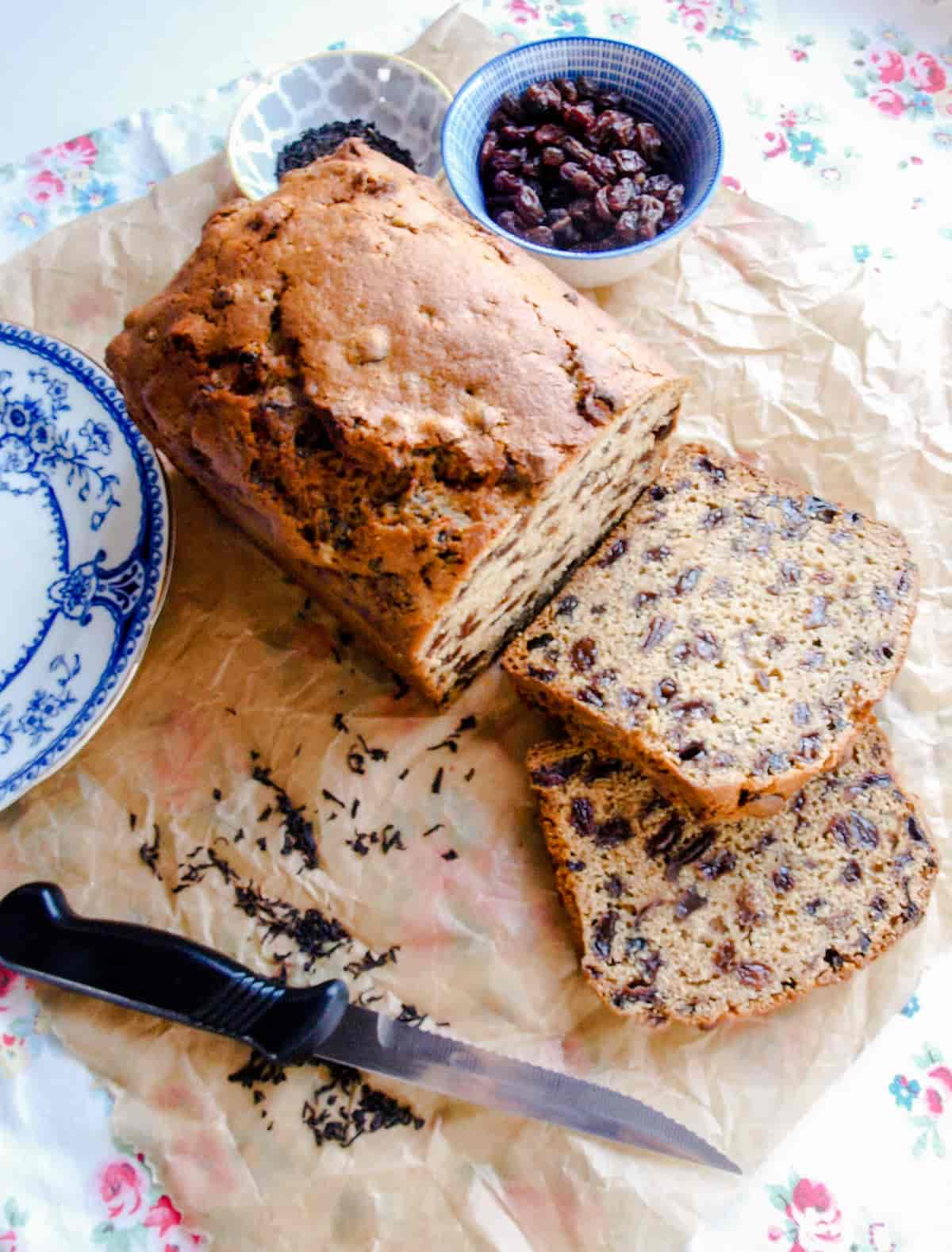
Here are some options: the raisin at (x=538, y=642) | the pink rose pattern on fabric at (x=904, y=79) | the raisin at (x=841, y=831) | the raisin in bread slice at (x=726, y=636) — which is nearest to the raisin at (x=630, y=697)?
the raisin in bread slice at (x=726, y=636)

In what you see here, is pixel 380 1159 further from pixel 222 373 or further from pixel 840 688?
pixel 222 373

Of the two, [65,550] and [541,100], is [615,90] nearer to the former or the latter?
[541,100]

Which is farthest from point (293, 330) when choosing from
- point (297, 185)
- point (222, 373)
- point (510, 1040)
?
point (510, 1040)

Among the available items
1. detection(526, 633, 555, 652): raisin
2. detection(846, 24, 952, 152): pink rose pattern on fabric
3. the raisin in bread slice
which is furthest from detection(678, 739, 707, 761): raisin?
detection(846, 24, 952, 152): pink rose pattern on fabric

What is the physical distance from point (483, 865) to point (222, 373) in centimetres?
139

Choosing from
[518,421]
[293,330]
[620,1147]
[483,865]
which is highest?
[293,330]

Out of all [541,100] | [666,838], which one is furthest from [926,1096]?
[541,100]

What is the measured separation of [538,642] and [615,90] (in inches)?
70.8

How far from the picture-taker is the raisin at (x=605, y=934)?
2535 millimetres

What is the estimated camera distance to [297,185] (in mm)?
2537

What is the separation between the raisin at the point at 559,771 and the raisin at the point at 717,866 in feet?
1.29

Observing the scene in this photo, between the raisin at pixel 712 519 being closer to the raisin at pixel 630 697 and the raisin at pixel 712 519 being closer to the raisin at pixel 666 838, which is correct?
the raisin at pixel 630 697

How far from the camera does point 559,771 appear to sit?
267 centimetres

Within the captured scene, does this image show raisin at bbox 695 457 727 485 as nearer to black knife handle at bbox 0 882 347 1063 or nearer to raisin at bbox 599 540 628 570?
raisin at bbox 599 540 628 570
